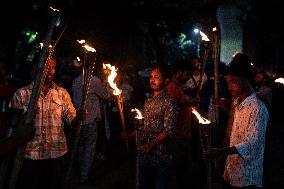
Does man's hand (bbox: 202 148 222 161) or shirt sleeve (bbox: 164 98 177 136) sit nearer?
man's hand (bbox: 202 148 222 161)

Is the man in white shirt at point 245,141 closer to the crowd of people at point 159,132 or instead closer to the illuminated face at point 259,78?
the crowd of people at point 159,132

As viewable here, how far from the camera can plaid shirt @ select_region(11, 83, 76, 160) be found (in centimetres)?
543

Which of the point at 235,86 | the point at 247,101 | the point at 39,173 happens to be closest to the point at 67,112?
the point at 39,173

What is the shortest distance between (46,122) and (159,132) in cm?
149

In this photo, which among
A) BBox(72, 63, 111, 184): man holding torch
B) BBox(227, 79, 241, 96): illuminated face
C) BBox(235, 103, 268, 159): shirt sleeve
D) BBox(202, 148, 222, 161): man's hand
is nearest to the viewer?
BBox(202, 148, 222, 161): man's hand

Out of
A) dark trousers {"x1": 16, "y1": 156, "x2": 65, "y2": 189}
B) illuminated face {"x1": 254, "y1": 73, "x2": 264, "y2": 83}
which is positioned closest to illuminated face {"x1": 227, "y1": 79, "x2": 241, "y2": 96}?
dark trousers {"x1": 16, "y1": 156, "x2": 65, "y2": 189}

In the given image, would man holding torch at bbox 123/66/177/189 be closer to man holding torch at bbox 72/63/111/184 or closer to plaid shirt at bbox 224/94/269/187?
plaid shirt at bbox 224/94/269/187

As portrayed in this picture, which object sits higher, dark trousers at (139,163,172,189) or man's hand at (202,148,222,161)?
man's hand at (202,148,222,161)

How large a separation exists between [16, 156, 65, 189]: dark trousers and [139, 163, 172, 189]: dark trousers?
116 cm

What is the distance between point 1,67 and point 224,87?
4830mm

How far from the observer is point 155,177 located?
5.88m

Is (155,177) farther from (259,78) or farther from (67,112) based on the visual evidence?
(259,78)

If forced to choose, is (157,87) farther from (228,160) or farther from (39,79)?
(39,79)

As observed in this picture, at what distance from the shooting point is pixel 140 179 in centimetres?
593
